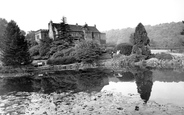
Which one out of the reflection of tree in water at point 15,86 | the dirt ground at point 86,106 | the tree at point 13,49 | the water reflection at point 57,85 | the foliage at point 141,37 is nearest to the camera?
the dirt ground at point 86,106

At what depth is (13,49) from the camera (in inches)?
1451

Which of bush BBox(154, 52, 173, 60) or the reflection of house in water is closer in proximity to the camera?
bush BBox(154, 52, 173, 60)

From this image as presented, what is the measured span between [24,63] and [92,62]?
1511cm

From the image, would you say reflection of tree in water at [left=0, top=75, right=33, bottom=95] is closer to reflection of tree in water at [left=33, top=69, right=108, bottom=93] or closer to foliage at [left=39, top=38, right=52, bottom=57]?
reflection of tree in water at [left=33, top=69, right=108, bottom=93]

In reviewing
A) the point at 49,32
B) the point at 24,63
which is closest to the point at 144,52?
the point at 24,63

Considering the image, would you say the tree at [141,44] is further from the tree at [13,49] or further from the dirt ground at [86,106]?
the dirt ground at [86,106]

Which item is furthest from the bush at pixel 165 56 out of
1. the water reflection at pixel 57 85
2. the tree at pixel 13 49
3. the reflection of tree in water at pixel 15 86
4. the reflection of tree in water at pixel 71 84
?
the tree at pixel 13 49

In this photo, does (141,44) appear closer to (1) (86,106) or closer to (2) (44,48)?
(2) (44,48)

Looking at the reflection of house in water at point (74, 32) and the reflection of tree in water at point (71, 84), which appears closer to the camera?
the reflection of tree in water at point (71, 84)

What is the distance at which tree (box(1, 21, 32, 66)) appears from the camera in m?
36.7

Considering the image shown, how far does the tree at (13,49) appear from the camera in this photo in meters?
→ 36.7

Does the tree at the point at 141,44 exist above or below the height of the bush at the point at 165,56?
above

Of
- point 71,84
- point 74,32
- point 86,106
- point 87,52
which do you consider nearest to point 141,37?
point 87,52

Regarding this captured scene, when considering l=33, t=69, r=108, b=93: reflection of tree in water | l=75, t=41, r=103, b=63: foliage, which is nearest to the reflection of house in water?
l=75, t=41, r=103, b=63: foliage
